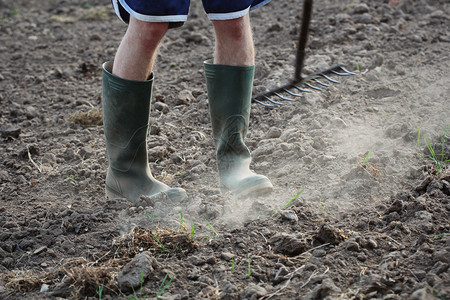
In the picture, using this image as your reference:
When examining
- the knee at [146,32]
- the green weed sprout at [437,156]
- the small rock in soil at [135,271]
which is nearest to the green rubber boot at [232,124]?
the knee at [146,32]

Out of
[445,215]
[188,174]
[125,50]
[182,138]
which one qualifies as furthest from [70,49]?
[445,215]

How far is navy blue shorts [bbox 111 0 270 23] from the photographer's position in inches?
89.3

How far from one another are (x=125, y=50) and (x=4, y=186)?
124 cm

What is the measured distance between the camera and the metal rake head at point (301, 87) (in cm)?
375

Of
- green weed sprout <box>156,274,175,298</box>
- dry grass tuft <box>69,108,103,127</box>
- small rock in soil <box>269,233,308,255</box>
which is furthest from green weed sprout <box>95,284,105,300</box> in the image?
dry grass tuft <box>69,108,103,127</box>

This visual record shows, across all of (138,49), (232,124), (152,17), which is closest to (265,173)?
(232,124)

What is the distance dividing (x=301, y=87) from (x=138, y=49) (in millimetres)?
1716

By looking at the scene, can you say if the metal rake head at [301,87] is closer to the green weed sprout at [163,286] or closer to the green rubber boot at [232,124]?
the green rubber boot at [232,124]

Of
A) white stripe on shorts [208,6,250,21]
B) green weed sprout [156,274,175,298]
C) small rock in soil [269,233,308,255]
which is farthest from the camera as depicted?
white stripe on shorts [208,6,250,21]

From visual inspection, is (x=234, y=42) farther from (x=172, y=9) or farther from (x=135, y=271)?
(x=135, y=271)

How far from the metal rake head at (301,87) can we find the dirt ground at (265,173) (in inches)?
2.4

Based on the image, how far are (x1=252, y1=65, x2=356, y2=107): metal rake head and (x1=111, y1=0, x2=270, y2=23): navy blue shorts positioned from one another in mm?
1237

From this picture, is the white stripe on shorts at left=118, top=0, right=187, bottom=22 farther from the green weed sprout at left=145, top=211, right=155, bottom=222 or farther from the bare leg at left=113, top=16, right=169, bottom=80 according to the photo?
the green weed sprout at left=145, top=211, right=155, bottom=222

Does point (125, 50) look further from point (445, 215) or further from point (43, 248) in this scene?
point (445, 215)
